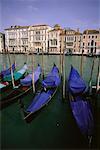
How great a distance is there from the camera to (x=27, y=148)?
3062mm

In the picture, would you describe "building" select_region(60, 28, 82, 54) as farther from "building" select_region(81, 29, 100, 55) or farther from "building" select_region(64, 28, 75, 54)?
"building" select_region(81, 29, 100, 55)

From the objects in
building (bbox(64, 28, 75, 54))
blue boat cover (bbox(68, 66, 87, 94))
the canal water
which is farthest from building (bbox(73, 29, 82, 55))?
the canal water

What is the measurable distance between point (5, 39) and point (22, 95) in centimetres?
2829

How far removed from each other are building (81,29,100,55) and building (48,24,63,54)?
13.6ft

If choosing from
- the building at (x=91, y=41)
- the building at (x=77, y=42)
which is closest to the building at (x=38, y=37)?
the building at (x=77, y=42)

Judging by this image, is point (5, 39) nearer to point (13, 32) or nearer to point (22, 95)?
point (13, 32)

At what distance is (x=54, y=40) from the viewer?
27.5 metres

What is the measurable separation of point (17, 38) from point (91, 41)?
44.2 feet

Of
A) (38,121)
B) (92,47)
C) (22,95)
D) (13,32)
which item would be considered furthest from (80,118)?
(13,32)

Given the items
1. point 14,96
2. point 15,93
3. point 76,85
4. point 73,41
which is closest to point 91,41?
point 73,41

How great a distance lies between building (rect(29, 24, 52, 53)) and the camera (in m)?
27.6

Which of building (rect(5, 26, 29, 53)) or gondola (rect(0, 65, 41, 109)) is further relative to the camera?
building (rect(5, 26, 29, 53))

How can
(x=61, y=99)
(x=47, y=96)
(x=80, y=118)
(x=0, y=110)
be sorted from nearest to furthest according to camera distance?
(x=80, y=118), (x=0, y=110), (x=47, y=96), (x=61, y=99)

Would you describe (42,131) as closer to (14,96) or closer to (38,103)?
(38,103)
